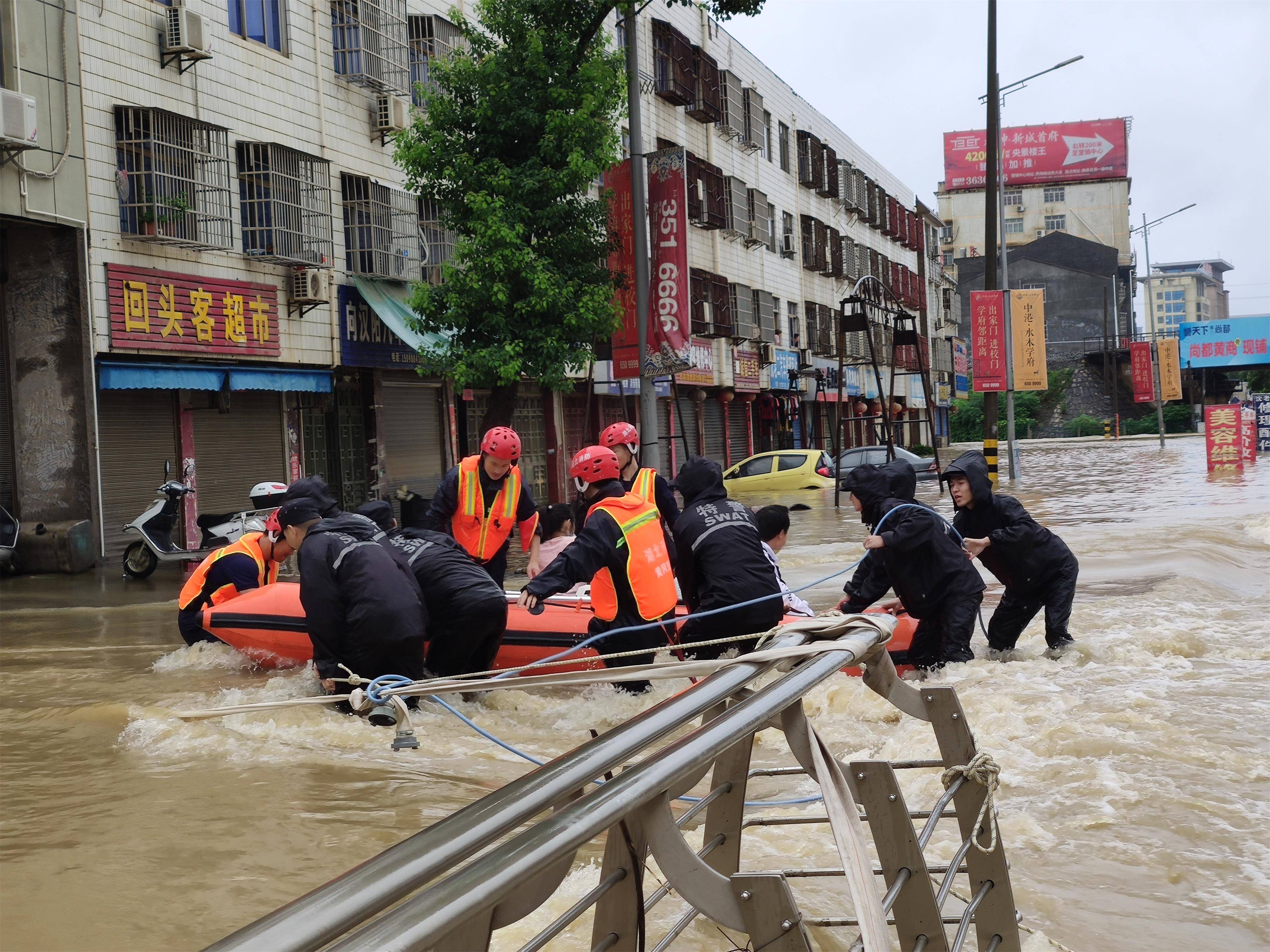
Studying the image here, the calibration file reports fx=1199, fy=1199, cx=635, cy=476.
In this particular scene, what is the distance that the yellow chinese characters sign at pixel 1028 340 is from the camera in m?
25.4

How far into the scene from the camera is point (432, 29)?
18562mm

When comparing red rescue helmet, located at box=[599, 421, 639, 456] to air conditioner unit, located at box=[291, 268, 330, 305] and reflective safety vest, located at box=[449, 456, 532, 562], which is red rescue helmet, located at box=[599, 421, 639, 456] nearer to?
reflective safety vest, located at box=[449, 456, 532, 562]

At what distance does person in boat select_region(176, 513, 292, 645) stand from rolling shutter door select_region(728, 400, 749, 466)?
24.5m

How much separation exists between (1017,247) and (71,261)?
6241 centimetres

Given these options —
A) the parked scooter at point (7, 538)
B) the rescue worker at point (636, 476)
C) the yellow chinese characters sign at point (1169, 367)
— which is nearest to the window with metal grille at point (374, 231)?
the parked scooter at point (7, 538)

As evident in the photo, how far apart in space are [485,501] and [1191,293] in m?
146

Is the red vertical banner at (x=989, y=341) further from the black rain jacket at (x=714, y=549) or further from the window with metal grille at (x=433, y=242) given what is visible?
the black rain jacket at (x=714, y=549)

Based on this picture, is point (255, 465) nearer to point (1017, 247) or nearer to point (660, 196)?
point (660, 196)

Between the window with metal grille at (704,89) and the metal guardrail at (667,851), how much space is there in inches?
1057

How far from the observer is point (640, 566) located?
6512 millimetres

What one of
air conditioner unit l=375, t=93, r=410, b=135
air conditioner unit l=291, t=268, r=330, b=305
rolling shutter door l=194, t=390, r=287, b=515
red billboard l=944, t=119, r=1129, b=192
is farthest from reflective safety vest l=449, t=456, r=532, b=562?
red billboard l=944, t=119, r=1129, b=192

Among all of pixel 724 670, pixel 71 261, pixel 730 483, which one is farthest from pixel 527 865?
pixel 730 483

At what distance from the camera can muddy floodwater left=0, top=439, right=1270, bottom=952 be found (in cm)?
380

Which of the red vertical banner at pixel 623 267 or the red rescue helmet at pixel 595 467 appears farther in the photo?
the red vertical banner at pixel 623 267
